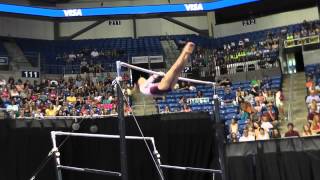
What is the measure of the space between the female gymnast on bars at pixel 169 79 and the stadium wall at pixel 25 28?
19983 mm

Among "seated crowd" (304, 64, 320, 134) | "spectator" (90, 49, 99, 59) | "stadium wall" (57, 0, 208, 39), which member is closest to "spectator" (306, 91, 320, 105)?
"seated crowd" (304, 64, 320, 134)

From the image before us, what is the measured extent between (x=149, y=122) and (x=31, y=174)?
2.66m

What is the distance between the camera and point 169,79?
6.41 metres

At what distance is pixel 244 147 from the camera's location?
31.2 ft

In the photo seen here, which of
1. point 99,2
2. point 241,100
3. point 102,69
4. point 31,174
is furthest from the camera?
point 99,2

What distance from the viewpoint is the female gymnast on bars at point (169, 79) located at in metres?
6.05

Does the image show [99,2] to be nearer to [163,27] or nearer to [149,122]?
[163,27]

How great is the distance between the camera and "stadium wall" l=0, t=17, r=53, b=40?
83.5 ft

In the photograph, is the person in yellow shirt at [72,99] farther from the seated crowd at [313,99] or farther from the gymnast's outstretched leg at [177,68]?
the gymnast's outstretched leg at [177,68]

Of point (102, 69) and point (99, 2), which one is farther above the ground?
point (99, 2)

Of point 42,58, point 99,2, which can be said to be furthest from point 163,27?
point 42,58

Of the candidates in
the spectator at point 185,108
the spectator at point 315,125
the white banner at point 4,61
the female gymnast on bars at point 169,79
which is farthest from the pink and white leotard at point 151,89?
the white banner at point 4,61

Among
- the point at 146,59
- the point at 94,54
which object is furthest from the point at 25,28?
the point at 146,59

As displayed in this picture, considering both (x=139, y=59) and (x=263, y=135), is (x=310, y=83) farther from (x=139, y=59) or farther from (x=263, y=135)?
(x=139, y=59)
